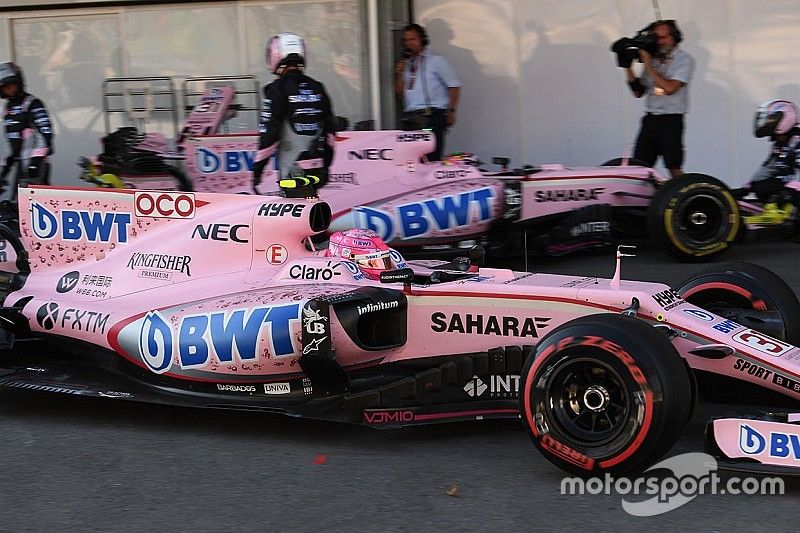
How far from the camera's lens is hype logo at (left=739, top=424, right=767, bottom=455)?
4.25m

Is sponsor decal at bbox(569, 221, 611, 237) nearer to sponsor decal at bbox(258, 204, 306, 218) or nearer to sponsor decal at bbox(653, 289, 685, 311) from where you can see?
sponsor decal at bbox(258, 204, 306, 218)

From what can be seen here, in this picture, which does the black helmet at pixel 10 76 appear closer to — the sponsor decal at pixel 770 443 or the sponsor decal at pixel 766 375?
the sponsor decal at pixel 766 375

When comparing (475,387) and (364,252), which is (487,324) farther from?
(364,252)

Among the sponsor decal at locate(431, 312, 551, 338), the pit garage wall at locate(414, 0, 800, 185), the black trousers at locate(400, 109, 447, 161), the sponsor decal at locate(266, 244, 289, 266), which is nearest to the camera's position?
Answer: the sponsor decal at locate(431, 312, 551, 338)

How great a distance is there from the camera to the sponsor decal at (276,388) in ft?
17.8

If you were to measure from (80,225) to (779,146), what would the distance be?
6346 mm

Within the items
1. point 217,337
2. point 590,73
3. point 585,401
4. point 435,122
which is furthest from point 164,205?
point 590,73

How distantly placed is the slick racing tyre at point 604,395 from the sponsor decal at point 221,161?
21.1 ft

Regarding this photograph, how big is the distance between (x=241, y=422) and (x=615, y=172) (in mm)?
5022

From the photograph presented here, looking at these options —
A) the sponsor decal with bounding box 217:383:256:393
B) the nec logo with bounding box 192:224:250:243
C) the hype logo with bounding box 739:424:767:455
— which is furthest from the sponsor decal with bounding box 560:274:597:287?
the nec logo with bounding box 192:224:250:243

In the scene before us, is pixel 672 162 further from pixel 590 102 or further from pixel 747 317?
pixel 747 317

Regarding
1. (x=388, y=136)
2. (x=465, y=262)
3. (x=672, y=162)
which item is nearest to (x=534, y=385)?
(x=465, y=262)

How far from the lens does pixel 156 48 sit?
45.1ft

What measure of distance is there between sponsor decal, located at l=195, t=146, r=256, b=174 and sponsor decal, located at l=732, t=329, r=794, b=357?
6478mm
